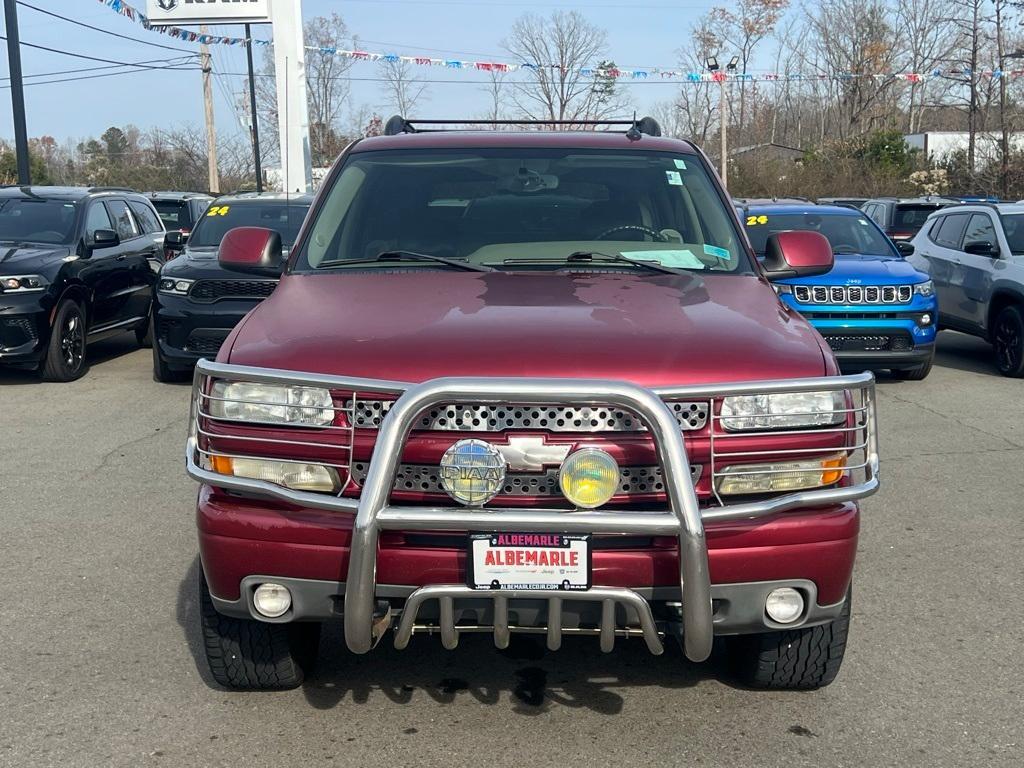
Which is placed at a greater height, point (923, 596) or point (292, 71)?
A: point (292, 71)

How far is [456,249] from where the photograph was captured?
4594mm

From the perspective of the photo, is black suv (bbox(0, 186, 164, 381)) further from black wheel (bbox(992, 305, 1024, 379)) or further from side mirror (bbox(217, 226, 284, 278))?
black wheel (bbox(992, 305, 1024, 379))

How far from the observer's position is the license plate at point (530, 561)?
3.10 meters

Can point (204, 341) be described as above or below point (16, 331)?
below

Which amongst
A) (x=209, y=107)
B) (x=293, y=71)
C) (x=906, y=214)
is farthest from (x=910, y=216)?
(x=209, y=107)

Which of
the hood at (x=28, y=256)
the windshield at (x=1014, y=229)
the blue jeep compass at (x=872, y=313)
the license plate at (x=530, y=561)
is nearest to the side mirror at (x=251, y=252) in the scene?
the license plate at (x=530, y=561)

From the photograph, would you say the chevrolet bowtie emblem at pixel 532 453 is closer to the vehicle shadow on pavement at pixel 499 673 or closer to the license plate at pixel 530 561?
the license plate at pixel 530 561

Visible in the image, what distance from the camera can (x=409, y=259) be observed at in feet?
14.6

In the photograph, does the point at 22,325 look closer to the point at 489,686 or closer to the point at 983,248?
the point at 489,686

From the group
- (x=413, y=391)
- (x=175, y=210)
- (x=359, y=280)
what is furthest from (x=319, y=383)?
(x=175, y=210)

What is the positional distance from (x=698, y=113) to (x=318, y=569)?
5462 centimetres

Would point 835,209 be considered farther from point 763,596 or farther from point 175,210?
point 175,210

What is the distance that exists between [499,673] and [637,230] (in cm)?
183

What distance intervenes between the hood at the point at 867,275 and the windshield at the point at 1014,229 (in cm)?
124
